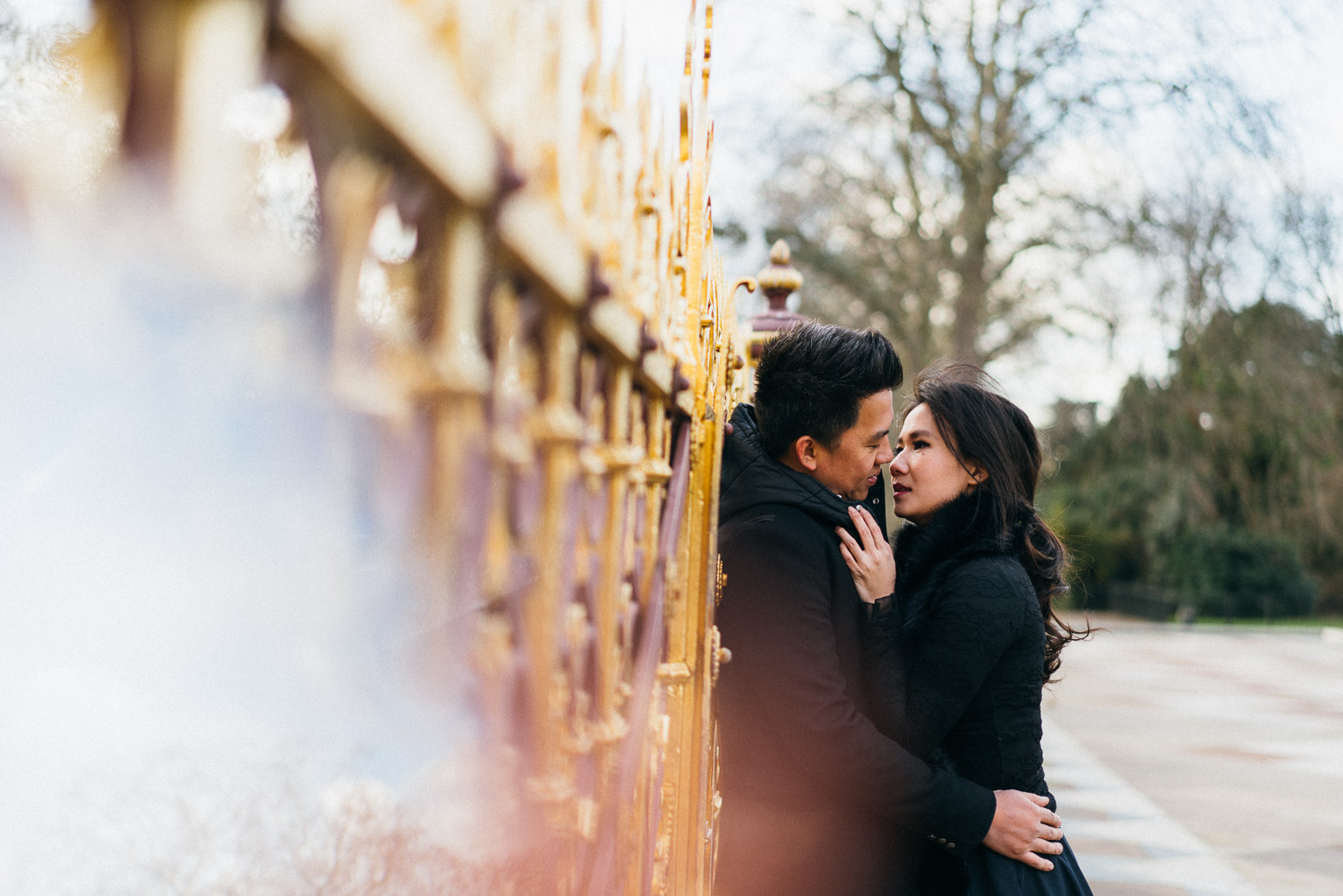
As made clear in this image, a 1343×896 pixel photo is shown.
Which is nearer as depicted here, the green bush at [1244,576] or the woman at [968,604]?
the woman at [968,604]

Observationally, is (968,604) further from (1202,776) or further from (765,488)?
(1202,776)

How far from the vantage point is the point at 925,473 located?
218 cm

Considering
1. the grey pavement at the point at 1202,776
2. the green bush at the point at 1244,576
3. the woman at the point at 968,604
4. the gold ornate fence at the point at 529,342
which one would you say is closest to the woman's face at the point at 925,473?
the woman at the point at 968,604

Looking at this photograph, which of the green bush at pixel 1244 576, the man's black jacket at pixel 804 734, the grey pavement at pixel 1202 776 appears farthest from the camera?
the green bush at pixel 1244 576

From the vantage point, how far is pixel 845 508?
1921mm

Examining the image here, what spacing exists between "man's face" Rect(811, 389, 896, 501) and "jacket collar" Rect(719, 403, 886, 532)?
42 millimetres

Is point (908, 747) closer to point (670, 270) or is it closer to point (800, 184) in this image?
point (670, 270)

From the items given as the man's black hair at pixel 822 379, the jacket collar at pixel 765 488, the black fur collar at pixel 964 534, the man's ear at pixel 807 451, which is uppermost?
the man's black hair at pixel 822 379

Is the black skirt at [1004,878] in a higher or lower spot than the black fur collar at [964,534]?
lower

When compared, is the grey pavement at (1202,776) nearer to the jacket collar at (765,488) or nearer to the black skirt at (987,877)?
the black skirt at (987,877)

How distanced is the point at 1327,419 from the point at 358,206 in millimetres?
16443

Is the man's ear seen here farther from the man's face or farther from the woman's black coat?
the woman's black coat

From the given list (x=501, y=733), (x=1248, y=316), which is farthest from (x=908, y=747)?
(x=1248, y=316)

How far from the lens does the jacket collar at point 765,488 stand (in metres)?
Answer: 1.86
